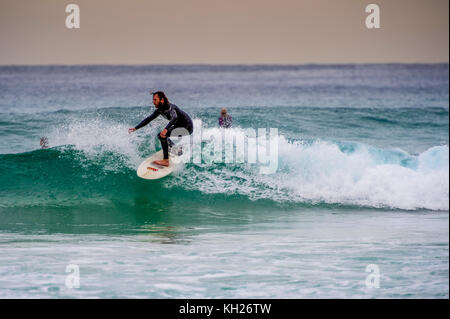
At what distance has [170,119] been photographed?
7.98 m

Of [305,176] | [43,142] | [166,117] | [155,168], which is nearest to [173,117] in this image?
[166,117]

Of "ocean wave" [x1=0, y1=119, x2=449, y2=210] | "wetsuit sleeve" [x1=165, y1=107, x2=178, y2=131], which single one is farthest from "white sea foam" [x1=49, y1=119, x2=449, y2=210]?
"wetsuit sleeve" [x1=165, y1=107, x2=178, y2=131]

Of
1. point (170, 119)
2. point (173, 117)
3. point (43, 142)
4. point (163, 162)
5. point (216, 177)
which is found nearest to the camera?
point (173, 117)

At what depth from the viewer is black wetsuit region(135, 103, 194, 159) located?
7.84m

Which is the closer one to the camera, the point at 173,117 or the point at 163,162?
the point at 173,117

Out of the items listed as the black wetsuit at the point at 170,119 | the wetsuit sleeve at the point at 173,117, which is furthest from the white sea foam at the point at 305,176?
the wetsuit sleeve at the point at 173,117

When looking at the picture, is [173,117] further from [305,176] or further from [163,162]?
[305,176]

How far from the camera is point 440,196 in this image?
31.2ft

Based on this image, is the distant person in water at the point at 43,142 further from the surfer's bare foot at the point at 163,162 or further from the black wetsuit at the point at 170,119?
the black wetsuit at the point at 170,119

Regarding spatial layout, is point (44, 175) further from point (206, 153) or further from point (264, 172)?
point (264, 172)

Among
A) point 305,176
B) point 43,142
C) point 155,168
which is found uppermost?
point 43,142

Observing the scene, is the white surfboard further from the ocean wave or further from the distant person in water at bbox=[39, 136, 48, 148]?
the distant person in water at bbox=[39, 136, 48, 148]

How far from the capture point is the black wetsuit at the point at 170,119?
25.7ft
